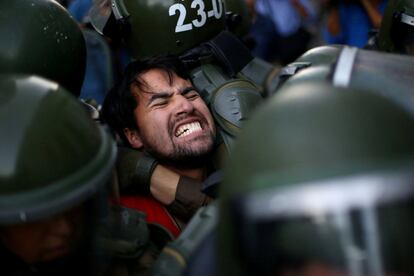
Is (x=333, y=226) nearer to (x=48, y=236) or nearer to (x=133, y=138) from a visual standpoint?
(x=48, y=236)

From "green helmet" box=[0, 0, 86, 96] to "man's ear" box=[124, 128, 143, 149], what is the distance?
1.30 ft

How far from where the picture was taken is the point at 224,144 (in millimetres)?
3070

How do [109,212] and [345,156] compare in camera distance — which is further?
[109,212]

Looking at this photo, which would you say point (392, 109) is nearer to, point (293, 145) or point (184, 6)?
point (293, 145)

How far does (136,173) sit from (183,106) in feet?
1.21

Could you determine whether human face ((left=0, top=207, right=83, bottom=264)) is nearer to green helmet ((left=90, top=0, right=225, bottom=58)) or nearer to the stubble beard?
the stubble beard

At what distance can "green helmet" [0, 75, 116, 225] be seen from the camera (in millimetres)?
1830

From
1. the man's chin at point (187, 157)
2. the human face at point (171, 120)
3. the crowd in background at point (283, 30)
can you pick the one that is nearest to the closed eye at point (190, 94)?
the human face at point (171, 120)

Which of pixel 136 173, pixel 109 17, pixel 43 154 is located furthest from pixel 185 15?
pixel 43 154

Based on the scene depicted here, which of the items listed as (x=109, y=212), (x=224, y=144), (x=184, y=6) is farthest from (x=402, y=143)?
(x=184, y=6)

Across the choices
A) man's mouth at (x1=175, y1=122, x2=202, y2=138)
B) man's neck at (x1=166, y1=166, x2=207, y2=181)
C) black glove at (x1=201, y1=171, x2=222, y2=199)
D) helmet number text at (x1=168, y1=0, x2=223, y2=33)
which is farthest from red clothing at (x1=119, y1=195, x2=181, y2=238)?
helmet number text at (x1=168, y1=0, x2=223, y2=33)

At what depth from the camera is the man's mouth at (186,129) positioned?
10.0 ft

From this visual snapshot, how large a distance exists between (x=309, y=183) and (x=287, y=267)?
22 cm

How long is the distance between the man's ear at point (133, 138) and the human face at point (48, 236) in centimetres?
127
